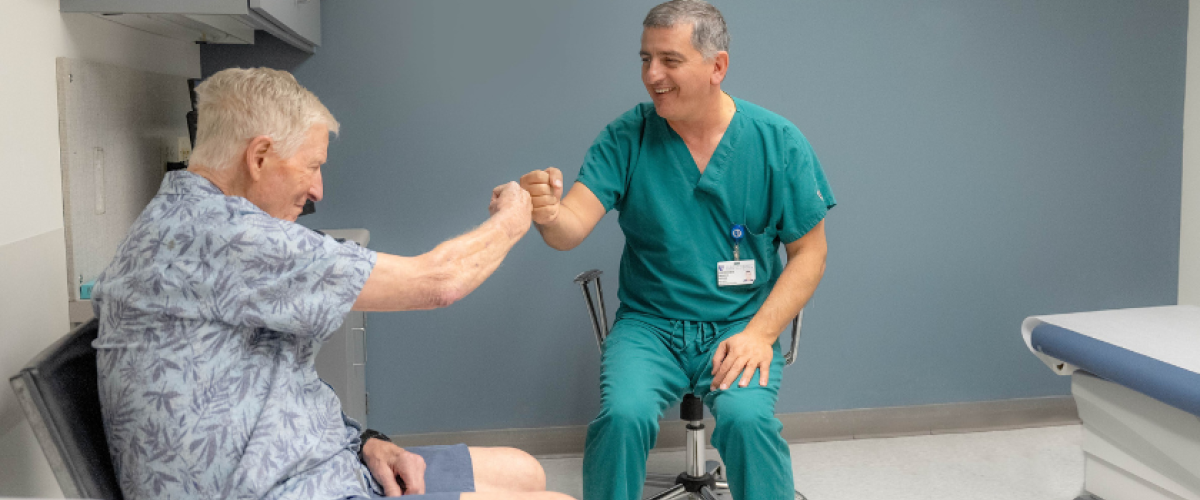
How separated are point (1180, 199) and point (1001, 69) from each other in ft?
2.75

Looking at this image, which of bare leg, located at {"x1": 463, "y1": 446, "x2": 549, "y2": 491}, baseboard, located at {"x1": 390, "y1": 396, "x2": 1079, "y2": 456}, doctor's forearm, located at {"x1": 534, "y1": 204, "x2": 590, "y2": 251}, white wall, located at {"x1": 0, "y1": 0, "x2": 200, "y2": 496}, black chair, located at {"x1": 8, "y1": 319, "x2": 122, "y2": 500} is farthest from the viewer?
baseboard, located at {"x1": 390, "y1": 396, "x2": 1079, "y2": 456}

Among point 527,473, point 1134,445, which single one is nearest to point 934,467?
point 1134,445

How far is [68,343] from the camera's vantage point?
1.23m

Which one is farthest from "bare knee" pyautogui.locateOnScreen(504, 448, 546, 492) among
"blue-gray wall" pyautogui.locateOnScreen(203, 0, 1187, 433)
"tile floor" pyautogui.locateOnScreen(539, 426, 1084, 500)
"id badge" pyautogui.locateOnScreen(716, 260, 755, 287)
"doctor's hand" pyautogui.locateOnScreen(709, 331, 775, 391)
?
"blue-gray wall" pyautogui.locateOnScreen(203, 0, 1187, 433)

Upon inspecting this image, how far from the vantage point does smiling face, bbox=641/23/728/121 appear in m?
2.06

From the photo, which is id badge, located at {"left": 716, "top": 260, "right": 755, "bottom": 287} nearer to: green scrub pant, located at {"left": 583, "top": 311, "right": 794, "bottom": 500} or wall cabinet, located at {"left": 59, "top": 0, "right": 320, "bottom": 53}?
green scrub pant, located at {"left": 583, "top": 311, "right": 794, "bottom": 500}

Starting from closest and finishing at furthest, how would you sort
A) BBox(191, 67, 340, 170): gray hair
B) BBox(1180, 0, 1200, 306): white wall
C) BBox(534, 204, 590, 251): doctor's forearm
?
BBox(191, 67, 340, 170): gray hair
BBox(534, 204, 590, 251): doctor's forearm
BBox(1180, 0, 1200, 306): white wall

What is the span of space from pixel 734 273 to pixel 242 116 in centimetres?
126

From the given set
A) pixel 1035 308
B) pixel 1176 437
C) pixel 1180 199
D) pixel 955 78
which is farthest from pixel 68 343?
pixel 1180 199

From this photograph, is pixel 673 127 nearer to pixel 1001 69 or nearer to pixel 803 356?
pixel 803 356

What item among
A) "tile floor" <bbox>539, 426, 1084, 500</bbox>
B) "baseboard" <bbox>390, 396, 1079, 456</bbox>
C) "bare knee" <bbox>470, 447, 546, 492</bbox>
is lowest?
"tile floor" <bbox>539, 426, 1084, 500</bbox>

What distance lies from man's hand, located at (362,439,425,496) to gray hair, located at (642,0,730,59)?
1117mm

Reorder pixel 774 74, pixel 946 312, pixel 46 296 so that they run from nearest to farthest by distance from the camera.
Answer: pixel 46 296
pixel 774 74
pixel 946 312

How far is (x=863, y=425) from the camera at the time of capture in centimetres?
320
